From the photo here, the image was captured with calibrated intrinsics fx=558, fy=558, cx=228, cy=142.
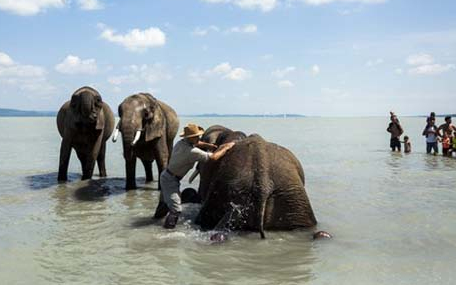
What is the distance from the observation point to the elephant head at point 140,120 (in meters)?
11.5

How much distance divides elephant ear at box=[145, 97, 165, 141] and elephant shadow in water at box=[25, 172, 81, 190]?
10.9ft

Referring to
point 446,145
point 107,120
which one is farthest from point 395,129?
point 107,120

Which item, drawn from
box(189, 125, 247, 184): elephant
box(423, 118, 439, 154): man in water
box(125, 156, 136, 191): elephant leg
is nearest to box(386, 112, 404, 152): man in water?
box(423, 118, 439, 154): man in water

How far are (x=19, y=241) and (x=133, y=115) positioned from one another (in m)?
4.24

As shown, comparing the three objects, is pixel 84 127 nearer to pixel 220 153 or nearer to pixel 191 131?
pixel 191 131

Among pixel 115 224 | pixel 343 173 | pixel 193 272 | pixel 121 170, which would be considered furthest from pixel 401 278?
pixel 121 170

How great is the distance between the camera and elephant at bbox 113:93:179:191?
37.9 ft

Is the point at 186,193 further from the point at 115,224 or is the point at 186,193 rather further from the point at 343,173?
the point at 343,173

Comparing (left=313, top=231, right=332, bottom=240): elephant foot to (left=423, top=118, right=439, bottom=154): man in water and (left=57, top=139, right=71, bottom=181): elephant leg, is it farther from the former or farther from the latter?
(left=423, top=118, right=439, bottom=154): man in water

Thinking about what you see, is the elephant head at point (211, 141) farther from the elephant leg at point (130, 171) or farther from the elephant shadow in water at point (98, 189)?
the elephant shadow in water at point (98, 189)

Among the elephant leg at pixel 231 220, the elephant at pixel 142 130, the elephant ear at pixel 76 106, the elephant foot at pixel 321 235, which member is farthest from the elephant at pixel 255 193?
the elephant ear at pixel 76 106

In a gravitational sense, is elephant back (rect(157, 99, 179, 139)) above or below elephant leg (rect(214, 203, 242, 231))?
above

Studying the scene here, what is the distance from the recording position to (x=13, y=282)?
6.20 meters

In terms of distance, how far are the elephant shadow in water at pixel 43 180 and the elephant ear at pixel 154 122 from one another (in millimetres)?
3324
